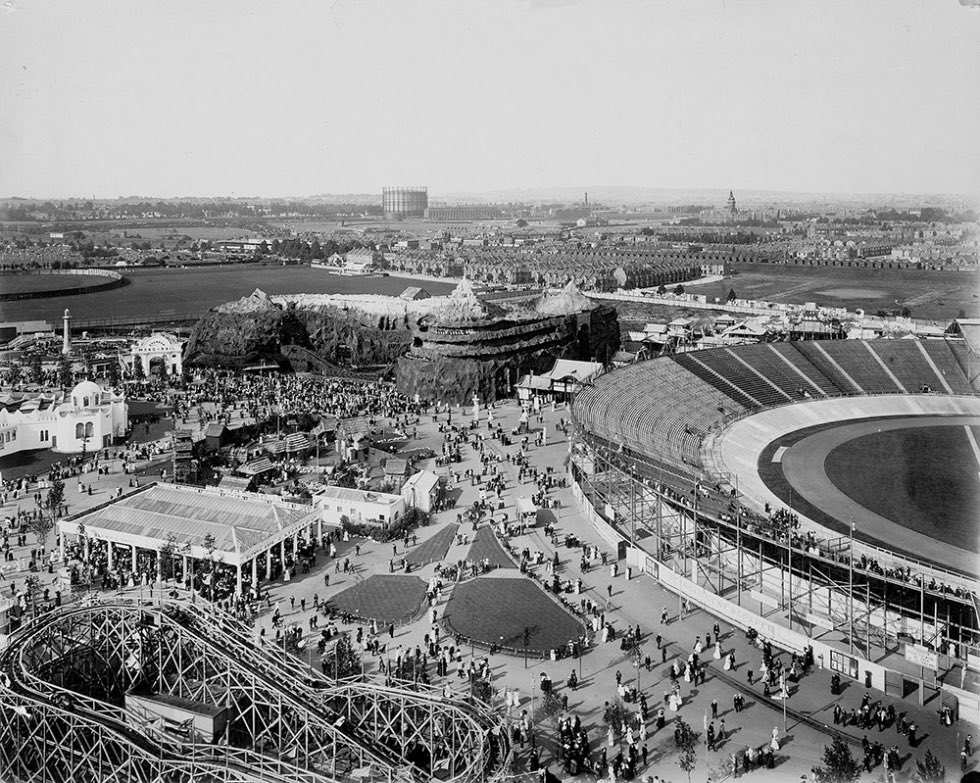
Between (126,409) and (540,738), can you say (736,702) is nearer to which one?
(540,738)

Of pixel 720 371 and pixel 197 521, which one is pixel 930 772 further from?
pixel 720 371

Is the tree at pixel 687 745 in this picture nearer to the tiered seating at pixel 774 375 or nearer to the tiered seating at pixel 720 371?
the tiered seating at pixel 720 371

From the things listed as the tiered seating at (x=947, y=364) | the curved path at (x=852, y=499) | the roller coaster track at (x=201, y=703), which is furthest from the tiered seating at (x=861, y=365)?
the roller coaster track at (x=201, y=703)

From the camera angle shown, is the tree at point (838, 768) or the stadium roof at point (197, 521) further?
the stadium roof at point (197, 521)

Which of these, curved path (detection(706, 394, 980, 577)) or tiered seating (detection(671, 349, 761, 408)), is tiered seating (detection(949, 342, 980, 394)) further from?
tiered seating (detection(671, 349, 761, 408))

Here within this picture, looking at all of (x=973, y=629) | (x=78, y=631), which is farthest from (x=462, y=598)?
(x=973, y=629)

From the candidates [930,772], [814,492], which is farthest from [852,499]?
[930,772]

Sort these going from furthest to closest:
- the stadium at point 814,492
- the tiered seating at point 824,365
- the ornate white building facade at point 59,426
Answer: the tiered seating at point 824,365 → the ornate white building facade at point 59,426 → the stadium at point 814,492
